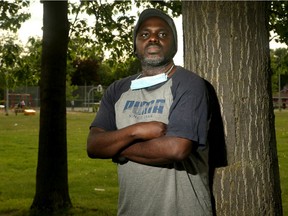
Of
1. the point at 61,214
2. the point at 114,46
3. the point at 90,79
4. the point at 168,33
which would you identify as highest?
the point at 90,79

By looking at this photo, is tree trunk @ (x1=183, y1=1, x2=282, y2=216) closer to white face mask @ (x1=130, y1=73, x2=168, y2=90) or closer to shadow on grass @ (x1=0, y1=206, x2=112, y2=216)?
white face mask @ (x1=130, y1=73, x2=168, y2=90)

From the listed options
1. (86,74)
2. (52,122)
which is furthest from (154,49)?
(86,74)

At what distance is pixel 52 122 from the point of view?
756 centimetres

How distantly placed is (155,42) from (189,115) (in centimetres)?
55

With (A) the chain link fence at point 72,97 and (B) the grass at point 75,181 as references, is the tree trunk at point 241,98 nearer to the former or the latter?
(B) the grass at point 75,181

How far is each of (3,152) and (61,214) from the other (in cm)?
816

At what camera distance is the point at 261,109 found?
3.04 m

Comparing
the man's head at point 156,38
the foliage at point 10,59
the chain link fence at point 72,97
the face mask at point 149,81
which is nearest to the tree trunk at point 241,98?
the man's head at point 156,38

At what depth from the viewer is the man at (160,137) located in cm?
257

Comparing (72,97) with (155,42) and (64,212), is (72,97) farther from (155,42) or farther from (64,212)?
(155,42)

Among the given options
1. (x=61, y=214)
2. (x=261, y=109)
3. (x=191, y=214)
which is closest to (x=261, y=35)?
(x=261, y=109)

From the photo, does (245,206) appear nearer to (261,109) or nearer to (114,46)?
(261,109)

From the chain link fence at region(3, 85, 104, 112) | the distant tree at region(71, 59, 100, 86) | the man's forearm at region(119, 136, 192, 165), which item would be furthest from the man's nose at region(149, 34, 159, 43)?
the distant tree at region(71, 59, 100, 86)

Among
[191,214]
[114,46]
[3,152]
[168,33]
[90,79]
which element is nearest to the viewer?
[191,214]
